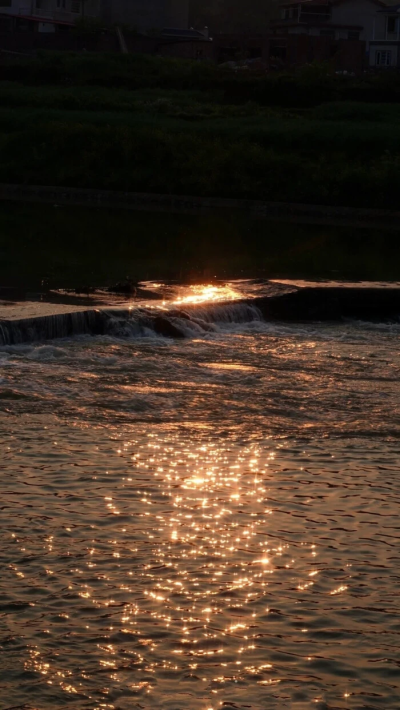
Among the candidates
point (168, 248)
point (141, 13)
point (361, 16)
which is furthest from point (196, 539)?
point (141, 13)

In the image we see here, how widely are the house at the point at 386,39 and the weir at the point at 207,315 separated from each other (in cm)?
5061

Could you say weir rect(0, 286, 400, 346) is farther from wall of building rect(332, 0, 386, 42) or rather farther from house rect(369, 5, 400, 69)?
wall of building rect(332, 0, 386, 42)

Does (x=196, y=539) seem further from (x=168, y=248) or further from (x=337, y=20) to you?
(x=337, y=20)

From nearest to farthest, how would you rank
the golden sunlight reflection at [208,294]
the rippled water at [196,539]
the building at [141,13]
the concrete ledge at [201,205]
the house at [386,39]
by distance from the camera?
1. the rippled water at [196,539]
2. the golden sunlight reflection at [208,294]
3. the concrete ledge at [201,205]
4. the house at [386,39]
5. the building at [141,13]

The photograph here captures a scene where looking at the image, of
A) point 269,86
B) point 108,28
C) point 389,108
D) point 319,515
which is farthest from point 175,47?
point 319,515

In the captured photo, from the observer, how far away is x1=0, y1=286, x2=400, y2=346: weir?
17.8 meters

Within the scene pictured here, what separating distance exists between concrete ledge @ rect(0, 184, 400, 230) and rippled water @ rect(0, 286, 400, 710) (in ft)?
88.6

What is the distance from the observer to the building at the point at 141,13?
7838cm

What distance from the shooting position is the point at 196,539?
9391mm

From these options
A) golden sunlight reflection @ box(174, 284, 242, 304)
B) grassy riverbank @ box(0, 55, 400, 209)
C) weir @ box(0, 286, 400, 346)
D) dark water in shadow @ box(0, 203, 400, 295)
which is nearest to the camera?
weir @ box(0, 286, 400, 346)

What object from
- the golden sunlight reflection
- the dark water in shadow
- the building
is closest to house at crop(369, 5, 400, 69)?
the building

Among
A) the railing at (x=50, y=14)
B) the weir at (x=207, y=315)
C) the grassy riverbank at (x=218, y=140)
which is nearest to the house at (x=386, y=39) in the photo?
the grassy riverbank at (x=218, y=140)

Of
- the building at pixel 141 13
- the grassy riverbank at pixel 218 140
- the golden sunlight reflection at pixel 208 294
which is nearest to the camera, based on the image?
the golden sunlight reflection at pixel 208 294

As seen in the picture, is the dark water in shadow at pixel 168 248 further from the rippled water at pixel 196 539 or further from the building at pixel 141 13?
the building at pixel 141 13
